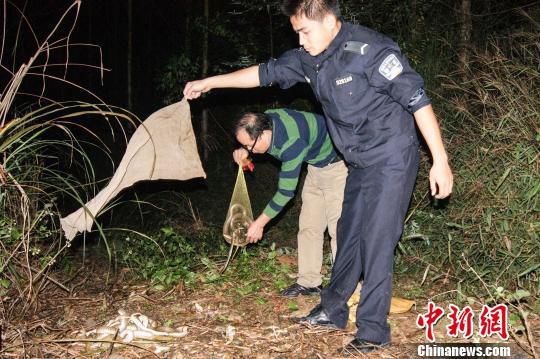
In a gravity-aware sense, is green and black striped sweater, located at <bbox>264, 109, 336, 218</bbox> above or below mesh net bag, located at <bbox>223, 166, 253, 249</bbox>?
above

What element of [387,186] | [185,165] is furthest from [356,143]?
[185,165]

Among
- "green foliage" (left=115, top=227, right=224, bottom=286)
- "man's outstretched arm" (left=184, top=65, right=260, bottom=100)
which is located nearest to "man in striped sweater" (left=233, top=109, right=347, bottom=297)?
"man's outstretched arm" (left=184, top=65, right=260, bottom=100)

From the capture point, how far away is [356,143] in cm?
294

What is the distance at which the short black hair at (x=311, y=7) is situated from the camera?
9.03 feet

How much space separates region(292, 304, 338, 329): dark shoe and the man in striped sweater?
52 cm

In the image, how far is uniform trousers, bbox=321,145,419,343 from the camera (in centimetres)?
285

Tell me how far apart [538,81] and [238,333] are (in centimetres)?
322

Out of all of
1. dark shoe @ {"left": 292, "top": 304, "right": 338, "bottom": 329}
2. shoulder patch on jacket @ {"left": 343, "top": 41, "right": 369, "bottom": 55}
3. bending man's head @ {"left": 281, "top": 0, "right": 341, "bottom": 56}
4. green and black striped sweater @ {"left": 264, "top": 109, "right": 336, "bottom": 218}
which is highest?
bending man's head @ {"left": 281, "top": 0, "right": 341, "bottom": 56}

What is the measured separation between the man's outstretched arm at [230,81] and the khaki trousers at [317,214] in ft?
2.89

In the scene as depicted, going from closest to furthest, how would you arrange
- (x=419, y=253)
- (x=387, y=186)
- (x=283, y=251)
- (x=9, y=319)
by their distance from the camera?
(x=387, y=186) → (x=9, y=319) → (x=419, y=253) → (x=283, y=251)

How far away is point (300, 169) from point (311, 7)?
4.17 feet

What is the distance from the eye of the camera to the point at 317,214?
393 centimetres

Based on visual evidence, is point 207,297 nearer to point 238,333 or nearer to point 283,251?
point 238,333

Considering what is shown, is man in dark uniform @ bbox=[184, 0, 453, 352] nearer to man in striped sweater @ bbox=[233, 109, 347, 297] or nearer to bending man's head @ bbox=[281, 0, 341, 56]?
bending man's head @ bbox=[281, 0, 341, 56]
